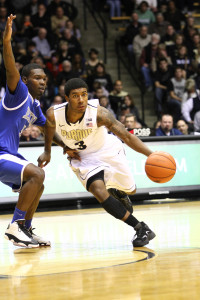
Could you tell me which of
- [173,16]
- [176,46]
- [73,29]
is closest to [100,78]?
[73,29]

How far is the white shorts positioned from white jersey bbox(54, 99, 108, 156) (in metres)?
0.09

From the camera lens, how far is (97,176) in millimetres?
6492

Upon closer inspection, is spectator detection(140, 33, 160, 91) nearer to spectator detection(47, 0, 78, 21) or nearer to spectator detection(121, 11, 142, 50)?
spectator detection(121, 11, 142, 50)

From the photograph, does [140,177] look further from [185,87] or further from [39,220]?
[185,87]

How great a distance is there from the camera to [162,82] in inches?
602

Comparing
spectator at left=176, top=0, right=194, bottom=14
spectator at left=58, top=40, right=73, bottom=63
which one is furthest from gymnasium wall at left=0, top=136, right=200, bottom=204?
spectator at left=176, top=0, right=194, bottom=14

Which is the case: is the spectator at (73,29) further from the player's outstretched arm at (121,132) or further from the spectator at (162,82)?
the player's outstretched arm at (121,132)

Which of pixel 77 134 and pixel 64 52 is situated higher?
pixel 64 52

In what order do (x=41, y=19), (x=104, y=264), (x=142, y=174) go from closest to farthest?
(x=104, y=264)
(x=142, y=174)
(x=41, y=19)

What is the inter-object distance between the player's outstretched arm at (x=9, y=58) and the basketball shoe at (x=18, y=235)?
138cm

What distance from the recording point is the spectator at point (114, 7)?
1764cm

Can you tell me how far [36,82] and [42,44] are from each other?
887cm

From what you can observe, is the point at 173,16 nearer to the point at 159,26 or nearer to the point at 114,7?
the point at 159,26

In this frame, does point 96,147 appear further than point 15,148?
Yes
